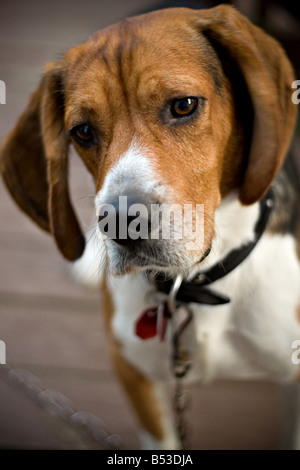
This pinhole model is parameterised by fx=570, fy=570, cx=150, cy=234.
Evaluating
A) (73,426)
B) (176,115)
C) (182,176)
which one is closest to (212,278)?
(182,176)

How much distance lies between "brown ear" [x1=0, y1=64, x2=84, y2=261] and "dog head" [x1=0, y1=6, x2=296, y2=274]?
0.06ft

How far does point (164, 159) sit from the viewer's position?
1470mm

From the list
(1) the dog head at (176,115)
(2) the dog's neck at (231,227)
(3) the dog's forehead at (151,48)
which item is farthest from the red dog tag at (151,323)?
(3) the dog's forehead at (151,48)

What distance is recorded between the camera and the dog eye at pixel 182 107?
150cm

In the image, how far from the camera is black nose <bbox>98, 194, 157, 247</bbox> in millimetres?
1356

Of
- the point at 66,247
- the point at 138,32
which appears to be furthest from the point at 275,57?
the point at 66,247

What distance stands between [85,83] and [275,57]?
0.55m

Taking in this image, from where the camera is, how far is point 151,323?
187 centimetres

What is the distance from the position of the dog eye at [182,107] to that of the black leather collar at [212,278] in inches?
18.7

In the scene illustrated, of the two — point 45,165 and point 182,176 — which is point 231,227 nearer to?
point 182,176

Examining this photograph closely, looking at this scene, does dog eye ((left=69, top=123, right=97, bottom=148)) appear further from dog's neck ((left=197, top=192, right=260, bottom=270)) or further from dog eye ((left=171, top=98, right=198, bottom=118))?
dog's neck ((left=197, top=192, right=260, bottom=270))

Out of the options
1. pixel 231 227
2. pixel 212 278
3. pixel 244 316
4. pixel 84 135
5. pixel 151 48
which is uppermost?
pixel 151 48

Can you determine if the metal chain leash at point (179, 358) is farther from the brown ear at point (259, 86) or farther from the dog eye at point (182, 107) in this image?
the dog eye at point (182, 107)

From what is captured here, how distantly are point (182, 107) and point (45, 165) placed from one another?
0.64m
